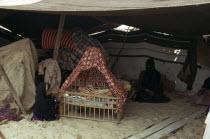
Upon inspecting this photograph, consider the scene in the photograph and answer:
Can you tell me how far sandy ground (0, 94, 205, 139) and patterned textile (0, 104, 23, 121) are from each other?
0.16 metres

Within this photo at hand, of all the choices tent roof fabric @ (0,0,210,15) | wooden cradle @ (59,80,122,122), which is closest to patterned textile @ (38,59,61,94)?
wooden cradle @ (59,80,122,122)

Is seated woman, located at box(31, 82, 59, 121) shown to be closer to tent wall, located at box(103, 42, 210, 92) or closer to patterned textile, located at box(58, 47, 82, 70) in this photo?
patterned textile, located at box(58, 47, 82, 70)

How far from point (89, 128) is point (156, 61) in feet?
15.7

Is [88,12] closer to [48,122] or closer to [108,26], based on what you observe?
[48,122]

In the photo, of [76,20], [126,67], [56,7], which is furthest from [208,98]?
[56,7]

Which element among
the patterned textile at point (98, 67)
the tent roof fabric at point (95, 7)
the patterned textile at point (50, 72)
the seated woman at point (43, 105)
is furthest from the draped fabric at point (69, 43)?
the seated woman at point (43, 105)

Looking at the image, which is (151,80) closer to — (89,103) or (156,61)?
(156,61)

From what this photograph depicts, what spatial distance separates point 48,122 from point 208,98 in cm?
461

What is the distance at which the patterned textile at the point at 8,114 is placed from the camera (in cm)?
518

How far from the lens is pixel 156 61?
8961mm

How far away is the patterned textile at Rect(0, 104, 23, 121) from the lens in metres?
5.18

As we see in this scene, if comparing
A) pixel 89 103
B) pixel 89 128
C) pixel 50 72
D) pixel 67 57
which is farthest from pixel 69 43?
pixel 89 128

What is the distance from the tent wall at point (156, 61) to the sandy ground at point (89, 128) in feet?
8.89

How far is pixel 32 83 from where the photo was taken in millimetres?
5895
